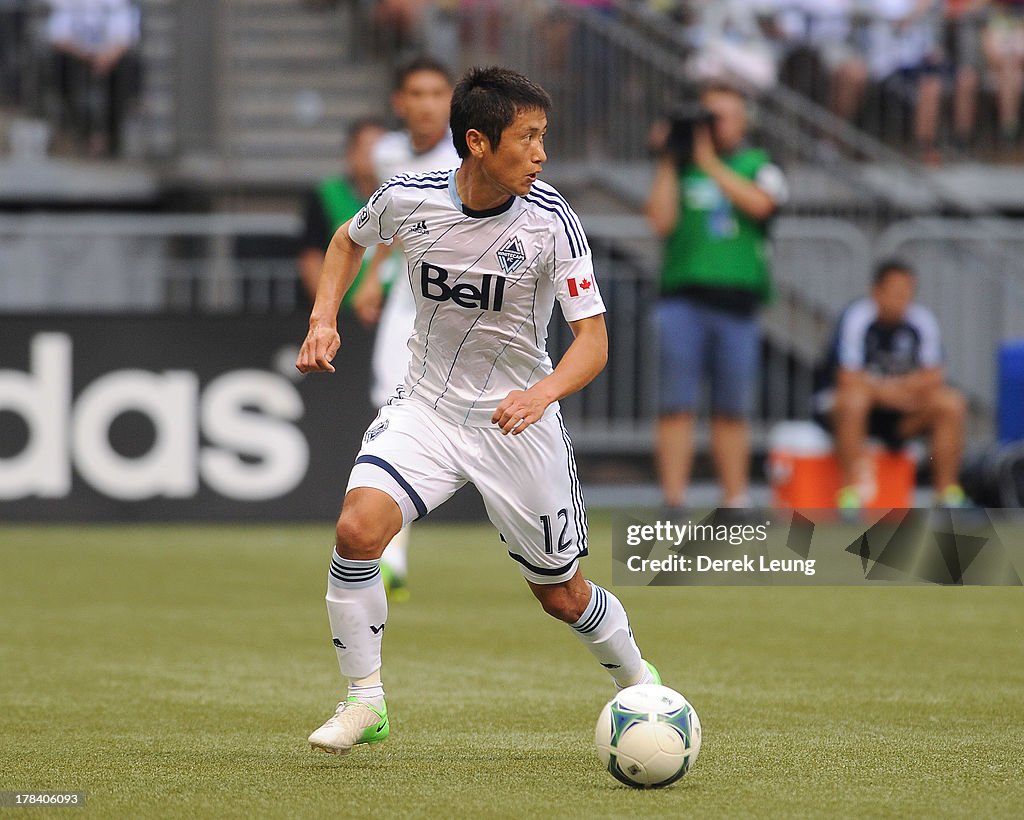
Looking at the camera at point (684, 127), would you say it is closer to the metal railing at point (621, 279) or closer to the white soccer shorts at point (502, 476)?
the metal railing at point (621, 279)

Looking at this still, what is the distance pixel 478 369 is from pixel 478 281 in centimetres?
29

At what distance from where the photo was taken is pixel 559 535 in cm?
577

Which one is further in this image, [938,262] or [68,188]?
[68,188]

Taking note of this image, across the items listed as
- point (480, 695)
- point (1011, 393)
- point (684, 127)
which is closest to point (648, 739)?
point (480, 695)

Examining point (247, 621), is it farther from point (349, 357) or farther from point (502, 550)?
point (349, 357)

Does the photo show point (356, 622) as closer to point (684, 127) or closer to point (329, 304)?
point (329, 304)

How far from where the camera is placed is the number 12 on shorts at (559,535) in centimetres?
575

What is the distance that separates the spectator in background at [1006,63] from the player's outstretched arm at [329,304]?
45.4 ft

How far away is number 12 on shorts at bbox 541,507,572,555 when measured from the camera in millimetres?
5754

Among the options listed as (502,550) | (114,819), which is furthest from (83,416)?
(114,819)

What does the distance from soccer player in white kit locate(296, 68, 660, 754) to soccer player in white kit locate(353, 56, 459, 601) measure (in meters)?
2.93

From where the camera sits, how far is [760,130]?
677 inches

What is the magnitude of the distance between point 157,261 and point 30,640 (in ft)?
23.9

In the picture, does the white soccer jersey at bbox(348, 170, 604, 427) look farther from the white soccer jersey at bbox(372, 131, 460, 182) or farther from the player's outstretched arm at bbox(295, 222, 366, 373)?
the white soccer jersey at bbox(372, 131, 460, 182)
